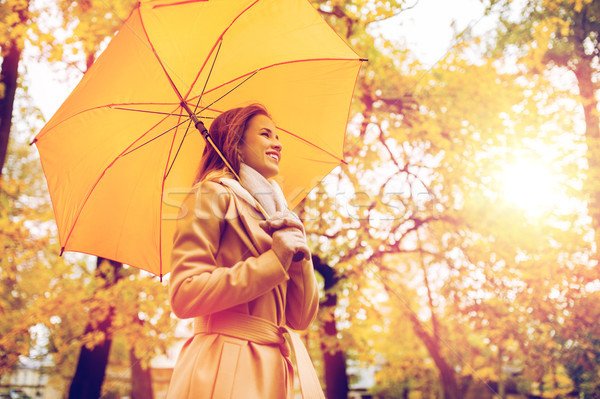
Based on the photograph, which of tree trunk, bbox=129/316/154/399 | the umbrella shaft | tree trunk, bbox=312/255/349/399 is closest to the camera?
the umbrella shaft

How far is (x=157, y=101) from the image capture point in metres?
2.35

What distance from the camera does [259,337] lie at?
1687 mm

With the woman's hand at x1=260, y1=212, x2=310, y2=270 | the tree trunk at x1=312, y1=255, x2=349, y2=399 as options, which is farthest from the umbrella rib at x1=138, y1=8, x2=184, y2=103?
the tree trunk at x1=312, y1=255, x2=349, y2=399

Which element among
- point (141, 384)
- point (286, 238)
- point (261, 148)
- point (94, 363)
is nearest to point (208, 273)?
point (286, 238)

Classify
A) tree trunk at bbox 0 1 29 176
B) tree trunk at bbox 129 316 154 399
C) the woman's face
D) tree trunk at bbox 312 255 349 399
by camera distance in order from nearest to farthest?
the woman's face, tree trunk at bbox 0 1 29 176, tree trunk at bbox 312 255 349 399, tree trunk at bbox 129 316 154 399

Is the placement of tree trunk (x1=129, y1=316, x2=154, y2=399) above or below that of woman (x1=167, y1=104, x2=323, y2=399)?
below

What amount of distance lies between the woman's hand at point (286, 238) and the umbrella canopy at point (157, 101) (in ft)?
2.86

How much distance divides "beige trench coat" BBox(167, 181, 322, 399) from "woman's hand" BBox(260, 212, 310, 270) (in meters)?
0.03

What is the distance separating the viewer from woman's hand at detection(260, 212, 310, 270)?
161 cm

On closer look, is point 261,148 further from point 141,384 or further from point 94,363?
point 141,384

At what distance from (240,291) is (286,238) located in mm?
237

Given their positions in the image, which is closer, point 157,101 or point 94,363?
point 157,101

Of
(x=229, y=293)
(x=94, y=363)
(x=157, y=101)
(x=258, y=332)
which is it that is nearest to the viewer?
(x=229, y=293)

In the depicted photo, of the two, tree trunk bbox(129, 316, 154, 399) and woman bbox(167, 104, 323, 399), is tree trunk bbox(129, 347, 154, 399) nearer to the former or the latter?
tree trunk bbox(129, 316, 154, 399)
